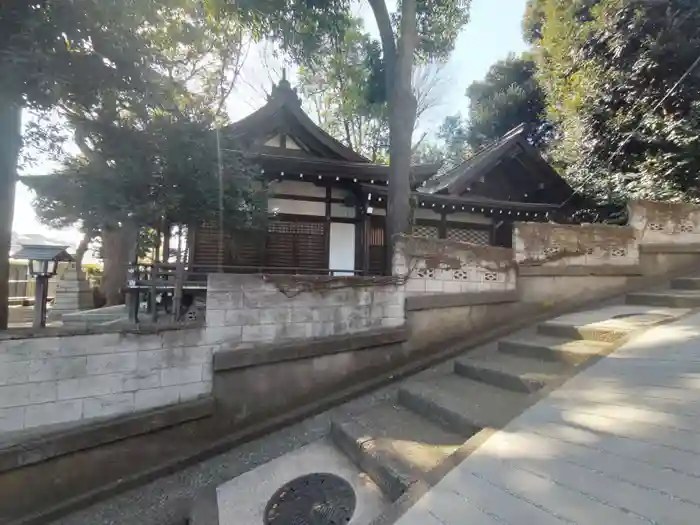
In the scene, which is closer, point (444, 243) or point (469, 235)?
point (444, 243)

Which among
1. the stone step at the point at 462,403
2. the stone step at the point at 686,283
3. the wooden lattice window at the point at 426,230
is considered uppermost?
the wooden lattice window at the point at 426,230

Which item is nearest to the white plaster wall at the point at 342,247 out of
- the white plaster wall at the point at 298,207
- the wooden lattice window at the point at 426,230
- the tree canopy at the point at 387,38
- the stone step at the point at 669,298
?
the white plaster wall at the point at 298,207

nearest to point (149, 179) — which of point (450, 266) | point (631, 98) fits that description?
point (450, 266)

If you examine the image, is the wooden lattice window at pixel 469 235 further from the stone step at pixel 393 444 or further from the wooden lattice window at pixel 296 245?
the stone step at pixel 393 444

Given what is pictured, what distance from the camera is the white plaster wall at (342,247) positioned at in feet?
29.0

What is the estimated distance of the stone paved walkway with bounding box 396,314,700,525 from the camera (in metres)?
1.87

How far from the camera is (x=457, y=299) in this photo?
16.9 feet

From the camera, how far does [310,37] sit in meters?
7.73

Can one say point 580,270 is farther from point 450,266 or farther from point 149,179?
point 149,179

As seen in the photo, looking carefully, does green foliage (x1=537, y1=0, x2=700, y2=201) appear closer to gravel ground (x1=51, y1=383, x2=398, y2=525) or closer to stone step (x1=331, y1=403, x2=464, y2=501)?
stone step (x1=331, y1=403, x2=464, y2=501)

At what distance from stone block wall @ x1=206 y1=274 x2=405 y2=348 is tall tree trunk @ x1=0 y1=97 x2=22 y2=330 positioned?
1915 mm

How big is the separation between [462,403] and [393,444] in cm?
77

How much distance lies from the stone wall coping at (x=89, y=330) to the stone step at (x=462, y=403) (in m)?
2.33

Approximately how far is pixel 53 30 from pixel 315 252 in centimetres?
579
